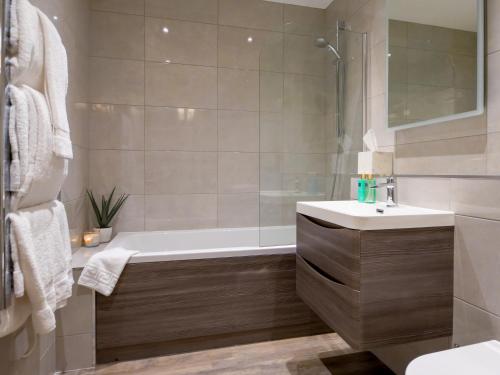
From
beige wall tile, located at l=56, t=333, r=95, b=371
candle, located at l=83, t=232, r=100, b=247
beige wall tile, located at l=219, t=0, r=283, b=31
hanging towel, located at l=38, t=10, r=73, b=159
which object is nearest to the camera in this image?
hanging towel, located at l=38, t=10, r=73, b=159

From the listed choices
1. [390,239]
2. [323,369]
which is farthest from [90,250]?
[390,239]

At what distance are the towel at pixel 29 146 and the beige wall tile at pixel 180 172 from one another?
1.45m

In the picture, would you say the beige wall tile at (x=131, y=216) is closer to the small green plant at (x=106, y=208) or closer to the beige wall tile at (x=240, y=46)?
the small green plant at (x=106, y=208)

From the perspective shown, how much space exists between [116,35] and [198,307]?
2.20 metres

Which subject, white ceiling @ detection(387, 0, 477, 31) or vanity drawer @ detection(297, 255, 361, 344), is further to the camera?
white ceiling @ detection(387, 0, 477, 31)

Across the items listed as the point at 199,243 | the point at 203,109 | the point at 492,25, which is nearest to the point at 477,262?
the point at 492,25

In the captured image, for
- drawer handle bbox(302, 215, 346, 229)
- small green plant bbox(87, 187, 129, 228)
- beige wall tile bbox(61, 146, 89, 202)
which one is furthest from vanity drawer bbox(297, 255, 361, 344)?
small green plant bbox(87, 187, 129, 228)

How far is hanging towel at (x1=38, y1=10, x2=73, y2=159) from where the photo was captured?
1.11m

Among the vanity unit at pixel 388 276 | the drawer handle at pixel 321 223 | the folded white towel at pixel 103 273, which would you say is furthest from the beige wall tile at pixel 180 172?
the vanity unit at pixel 388 276

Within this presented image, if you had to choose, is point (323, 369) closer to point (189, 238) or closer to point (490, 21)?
point (189, 238)

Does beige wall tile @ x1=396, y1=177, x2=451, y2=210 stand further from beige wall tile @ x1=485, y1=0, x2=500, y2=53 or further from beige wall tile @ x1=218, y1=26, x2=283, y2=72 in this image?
A: beige wall tile @ x1=218, y1=26, x2=283, y2=72

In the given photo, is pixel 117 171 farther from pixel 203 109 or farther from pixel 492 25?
pixel 492 25

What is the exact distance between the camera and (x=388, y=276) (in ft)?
3.98

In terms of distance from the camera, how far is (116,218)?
2527 millimetres
